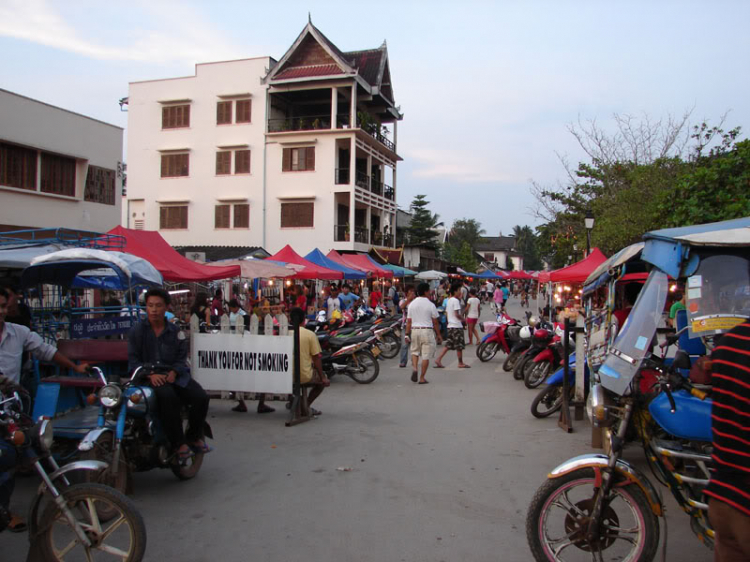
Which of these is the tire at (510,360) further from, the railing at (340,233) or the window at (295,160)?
the window at (295,160)

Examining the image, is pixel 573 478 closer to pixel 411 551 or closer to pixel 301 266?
pixel 411 551

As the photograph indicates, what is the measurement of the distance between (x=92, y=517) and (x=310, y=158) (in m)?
30.4

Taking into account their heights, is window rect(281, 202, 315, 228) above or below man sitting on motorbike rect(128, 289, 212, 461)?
above

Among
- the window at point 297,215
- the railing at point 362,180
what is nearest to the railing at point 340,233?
the window at point 297,215

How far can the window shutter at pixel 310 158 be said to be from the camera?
107 feet

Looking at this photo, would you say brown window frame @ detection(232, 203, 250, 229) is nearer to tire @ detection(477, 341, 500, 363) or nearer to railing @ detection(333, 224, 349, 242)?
railing @ detection(333, 224, 349, 242)

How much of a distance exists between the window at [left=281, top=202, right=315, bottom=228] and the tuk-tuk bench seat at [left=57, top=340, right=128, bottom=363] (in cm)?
2648

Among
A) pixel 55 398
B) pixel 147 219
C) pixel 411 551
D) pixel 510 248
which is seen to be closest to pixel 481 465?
pixel 411 551

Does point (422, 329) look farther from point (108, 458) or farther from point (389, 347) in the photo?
point (108, 458)

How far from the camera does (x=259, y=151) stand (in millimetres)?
33000

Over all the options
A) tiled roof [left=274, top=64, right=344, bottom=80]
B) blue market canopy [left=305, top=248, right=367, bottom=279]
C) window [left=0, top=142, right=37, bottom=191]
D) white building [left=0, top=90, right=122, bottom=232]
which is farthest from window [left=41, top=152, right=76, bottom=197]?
tiled roof [left=274, top=64, right=344, bottom=80]

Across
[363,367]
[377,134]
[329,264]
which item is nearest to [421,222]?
[377,134]

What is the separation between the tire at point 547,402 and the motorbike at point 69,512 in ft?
19.5

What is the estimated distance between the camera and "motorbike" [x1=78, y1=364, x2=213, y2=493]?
14.4 ft
